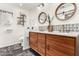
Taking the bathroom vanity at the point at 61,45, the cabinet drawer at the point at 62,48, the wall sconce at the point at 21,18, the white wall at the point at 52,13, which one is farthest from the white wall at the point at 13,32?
the cabinet drawer at the point at 62,48

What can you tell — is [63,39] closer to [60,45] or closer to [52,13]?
[60,45]

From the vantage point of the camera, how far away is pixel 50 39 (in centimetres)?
98

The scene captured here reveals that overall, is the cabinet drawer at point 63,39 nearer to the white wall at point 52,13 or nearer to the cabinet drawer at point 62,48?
the cabinet drawer at point 62,48

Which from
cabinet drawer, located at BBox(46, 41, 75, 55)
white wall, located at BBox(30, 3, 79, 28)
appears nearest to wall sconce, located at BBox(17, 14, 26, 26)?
white wall, located at BBox(30, 3, 79, 28)

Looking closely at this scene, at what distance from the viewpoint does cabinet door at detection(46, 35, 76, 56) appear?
2.24 feet

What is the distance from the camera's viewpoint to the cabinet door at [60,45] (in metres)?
0.68

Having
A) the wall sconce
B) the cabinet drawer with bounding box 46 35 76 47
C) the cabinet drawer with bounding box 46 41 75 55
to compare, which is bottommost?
the cabinet drawer with bounding box 46 41 75 55

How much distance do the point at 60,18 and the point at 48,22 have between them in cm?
32

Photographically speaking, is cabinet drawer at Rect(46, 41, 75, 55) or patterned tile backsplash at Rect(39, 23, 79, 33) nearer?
cabinet drawer at Rect(46, 41, 75, 55)

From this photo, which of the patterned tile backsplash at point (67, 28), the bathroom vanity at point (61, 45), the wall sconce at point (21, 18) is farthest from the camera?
the wall sconce at point (21, 18)

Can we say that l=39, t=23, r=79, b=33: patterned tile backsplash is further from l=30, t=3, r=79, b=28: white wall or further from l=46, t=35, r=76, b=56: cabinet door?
l=46, t=35, r=76, b=56: cabinet door

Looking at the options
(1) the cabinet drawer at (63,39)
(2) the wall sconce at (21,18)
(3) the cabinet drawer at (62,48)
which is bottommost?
(3) the cabinet drawer at (62,48)

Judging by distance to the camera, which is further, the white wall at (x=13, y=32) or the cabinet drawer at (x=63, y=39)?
the white wall at (x=13, y=32)

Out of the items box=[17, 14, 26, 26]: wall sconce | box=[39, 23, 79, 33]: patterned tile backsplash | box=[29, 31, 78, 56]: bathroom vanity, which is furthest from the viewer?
box=[17, 14, 26, 26]: wall sconce
